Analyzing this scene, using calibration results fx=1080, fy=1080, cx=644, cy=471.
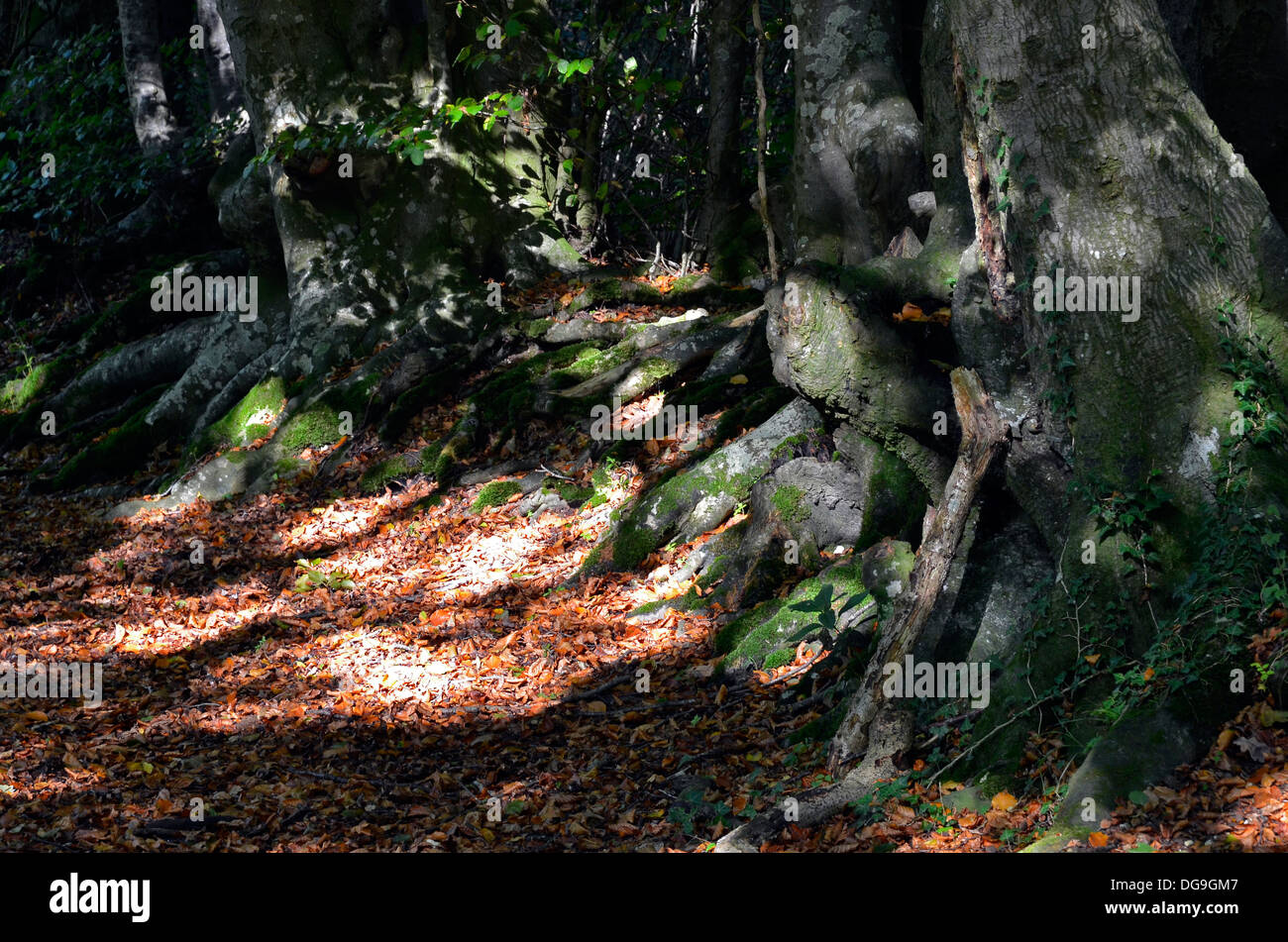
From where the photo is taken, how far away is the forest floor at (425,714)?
Answer: 459cm

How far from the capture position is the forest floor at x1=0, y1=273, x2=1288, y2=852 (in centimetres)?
459

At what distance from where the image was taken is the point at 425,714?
655cm

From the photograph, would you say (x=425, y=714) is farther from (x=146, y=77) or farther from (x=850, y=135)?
(x=146, y=77)

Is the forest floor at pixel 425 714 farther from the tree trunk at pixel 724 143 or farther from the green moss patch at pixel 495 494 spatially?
the tree trunk at pixel 724 143

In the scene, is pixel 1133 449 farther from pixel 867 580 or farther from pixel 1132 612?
pixel 867 580

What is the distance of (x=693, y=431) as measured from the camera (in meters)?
8.87

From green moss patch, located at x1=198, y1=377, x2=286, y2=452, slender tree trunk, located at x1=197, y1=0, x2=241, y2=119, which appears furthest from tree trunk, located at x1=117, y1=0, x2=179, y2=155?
green moss patch, located at x1=198, y1=377, x2=286, y2=452

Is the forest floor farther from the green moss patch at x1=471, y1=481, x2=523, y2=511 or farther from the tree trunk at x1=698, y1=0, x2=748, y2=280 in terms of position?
the tree trunk at x1=698, y1=0, x2=748, y2=280

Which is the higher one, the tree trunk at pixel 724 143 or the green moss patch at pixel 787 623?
the tree trunk at pixel 724 143

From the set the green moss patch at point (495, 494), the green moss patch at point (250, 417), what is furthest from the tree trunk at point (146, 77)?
the green moss patch at point (495, 494)

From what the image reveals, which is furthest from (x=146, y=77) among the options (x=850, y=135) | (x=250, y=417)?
(x=850, y=135)

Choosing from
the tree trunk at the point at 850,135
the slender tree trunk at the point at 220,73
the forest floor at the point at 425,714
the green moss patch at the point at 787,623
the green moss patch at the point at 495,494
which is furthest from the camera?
the slender tree trunk at the point at 220,73

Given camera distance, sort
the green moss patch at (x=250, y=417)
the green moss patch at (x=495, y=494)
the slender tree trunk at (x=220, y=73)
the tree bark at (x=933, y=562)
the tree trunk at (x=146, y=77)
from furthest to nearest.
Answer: the slender tree trunk at (x=220, y=73)
the tree trunk at (x=146, y=77)
the green moss patch at (x=250, y=417)
the green moss patch at (x=495, y=494)
the tree bark at (x=933, y=562)

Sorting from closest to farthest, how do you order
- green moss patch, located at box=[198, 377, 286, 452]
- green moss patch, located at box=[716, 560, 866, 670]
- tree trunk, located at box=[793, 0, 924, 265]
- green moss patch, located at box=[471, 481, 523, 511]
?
green moss patch, located at box=[716, 560, 866, 670] → tree trunk, located at box=[793, 0, 924, 265] → green moss patch, located at box=[471, 481, 523, 511] → green moss patch, located at box=[198, 377, 286, 452]
